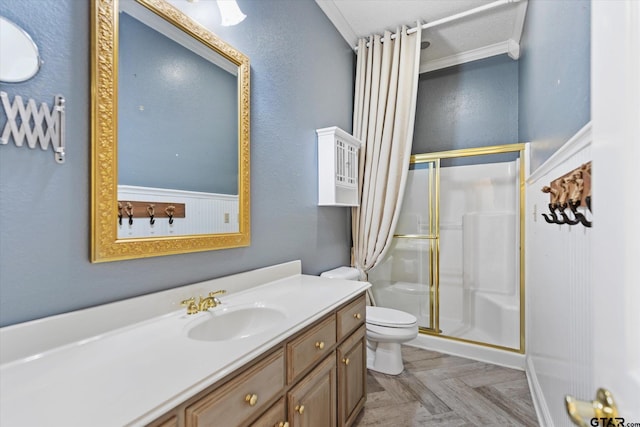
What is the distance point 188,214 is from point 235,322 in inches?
20.4

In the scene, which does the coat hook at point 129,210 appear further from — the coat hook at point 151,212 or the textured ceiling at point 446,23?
the textured ceiling at point 446,23

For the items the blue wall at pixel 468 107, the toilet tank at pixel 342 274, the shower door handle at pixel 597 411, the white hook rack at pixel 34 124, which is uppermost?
the blue wall at pixel 468 107

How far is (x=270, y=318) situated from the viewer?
1.31 m

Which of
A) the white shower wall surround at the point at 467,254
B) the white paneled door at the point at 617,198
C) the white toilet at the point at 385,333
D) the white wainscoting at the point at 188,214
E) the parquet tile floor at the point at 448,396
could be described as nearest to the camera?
the white paneled door at the point at 617,198

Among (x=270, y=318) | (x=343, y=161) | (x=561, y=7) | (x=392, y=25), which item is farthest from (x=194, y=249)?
(x=392, y=25)

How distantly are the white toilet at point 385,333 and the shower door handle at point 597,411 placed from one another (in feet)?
5.71

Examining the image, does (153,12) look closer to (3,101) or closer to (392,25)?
(3,101)

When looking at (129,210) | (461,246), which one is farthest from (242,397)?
(461,246)

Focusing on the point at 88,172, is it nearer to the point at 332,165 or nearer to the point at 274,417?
the point at 274,417

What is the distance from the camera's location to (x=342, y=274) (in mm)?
2287

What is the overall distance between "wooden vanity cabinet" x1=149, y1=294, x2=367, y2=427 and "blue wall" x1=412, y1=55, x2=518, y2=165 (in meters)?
2.07

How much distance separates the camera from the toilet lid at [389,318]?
A: 6.94ft

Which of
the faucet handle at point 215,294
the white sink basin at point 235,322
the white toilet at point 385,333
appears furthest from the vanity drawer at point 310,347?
the white toilet at point 385,333

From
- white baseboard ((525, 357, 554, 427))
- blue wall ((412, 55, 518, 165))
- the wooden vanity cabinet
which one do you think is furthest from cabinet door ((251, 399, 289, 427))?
blue wall ((412, 55, 518, 165))
